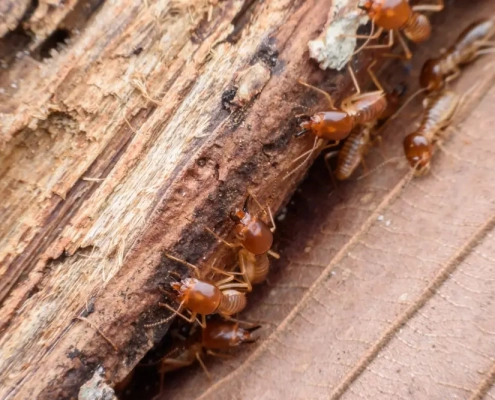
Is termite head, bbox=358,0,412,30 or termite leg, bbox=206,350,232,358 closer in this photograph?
termite head, bbox=358,0,412,30

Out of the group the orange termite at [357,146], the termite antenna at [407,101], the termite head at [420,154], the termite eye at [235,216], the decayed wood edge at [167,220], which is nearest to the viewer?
the decayed wood edge at [167,220]

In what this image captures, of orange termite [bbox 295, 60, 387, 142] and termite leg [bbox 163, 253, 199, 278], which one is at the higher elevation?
orange termite [bbox 295, 60, 387, 142]

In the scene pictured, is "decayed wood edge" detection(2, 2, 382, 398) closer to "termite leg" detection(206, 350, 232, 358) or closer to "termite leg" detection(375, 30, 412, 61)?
"termite leg" detection(206, 350, 232, 358)

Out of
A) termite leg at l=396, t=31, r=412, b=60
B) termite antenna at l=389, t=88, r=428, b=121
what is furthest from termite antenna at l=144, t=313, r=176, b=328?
termite leg at l=396, t=31, r=412, b=60

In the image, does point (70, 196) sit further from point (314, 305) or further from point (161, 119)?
point (314, 305)

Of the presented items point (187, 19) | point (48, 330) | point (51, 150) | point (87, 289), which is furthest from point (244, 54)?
point (48, 330)

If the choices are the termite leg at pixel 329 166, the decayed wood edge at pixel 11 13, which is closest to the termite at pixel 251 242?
the termite leg at pixel 329 166

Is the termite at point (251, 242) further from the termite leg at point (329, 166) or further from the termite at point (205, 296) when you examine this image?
the termite leg at point (329, 166)

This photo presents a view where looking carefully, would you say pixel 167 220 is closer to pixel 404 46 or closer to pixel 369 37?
pixel 369 37
